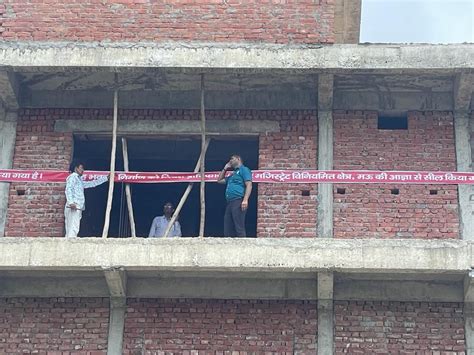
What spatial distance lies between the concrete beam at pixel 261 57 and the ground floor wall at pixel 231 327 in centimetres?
294

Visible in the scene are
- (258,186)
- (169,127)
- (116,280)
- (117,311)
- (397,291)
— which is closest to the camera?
(116,280)

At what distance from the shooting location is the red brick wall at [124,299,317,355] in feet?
42.7

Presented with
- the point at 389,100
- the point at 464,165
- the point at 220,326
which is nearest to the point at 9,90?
the point at 220,326

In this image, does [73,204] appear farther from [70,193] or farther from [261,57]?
[261,57]

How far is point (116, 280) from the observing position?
12906 mm

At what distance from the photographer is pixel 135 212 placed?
18.0 m

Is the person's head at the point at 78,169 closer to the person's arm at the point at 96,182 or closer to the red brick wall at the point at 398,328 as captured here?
the person's arm at the point at 96,182

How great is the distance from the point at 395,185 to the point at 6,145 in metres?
5.18

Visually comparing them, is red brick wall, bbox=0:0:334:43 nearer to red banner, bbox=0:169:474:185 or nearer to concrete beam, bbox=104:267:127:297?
red banner, bbox=0:169:474:185

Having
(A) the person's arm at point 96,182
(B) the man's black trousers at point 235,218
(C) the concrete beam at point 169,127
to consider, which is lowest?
(B) the man's black trousers at point 235,218

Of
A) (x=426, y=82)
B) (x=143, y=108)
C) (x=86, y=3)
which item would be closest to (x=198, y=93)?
(x=143, y=108)

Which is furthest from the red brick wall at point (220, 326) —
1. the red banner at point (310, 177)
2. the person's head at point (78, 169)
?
the person's head at point (78, 169)

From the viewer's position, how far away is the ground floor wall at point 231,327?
42.6ft

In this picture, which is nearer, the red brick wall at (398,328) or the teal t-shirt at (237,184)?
the red brick wall at (398,328)
